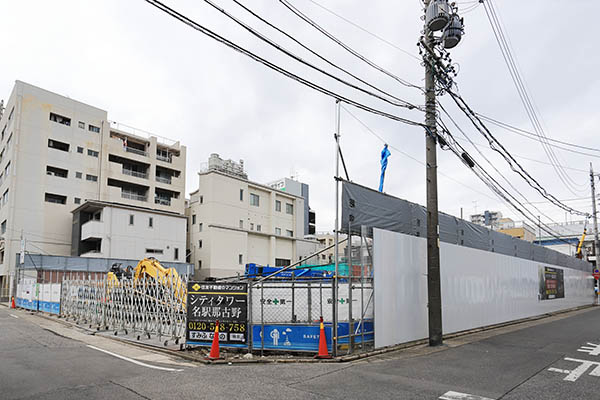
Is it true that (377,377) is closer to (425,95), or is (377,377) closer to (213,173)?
(425,95)

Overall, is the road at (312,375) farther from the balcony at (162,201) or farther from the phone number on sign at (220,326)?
the balcony at (162,201)

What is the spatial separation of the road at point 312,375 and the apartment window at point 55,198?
34.2 metres

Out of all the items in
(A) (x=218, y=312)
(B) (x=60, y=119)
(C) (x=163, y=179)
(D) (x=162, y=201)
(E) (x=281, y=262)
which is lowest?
(A) (x=218, y=312)

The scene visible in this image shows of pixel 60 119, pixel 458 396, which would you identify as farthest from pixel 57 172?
pixel 458 396

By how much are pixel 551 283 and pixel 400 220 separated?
2127 cm

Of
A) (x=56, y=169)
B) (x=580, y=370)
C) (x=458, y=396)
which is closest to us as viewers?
(x=458, y=396)

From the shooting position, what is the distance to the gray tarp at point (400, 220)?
1151 centimetres

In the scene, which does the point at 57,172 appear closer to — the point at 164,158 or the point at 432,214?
the point at 164,158

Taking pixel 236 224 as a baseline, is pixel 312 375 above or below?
below

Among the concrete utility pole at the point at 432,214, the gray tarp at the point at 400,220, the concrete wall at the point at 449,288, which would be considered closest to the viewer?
the gray tarp at the point at 400,220

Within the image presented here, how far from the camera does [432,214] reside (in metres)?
12.9

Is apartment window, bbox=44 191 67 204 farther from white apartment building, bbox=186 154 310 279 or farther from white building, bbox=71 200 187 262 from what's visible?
white apartment building, bbox=186 154 310 279

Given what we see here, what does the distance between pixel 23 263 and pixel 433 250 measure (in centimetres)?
3357

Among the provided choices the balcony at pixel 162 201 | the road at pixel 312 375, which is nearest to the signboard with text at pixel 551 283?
the road at pixel 312 375
